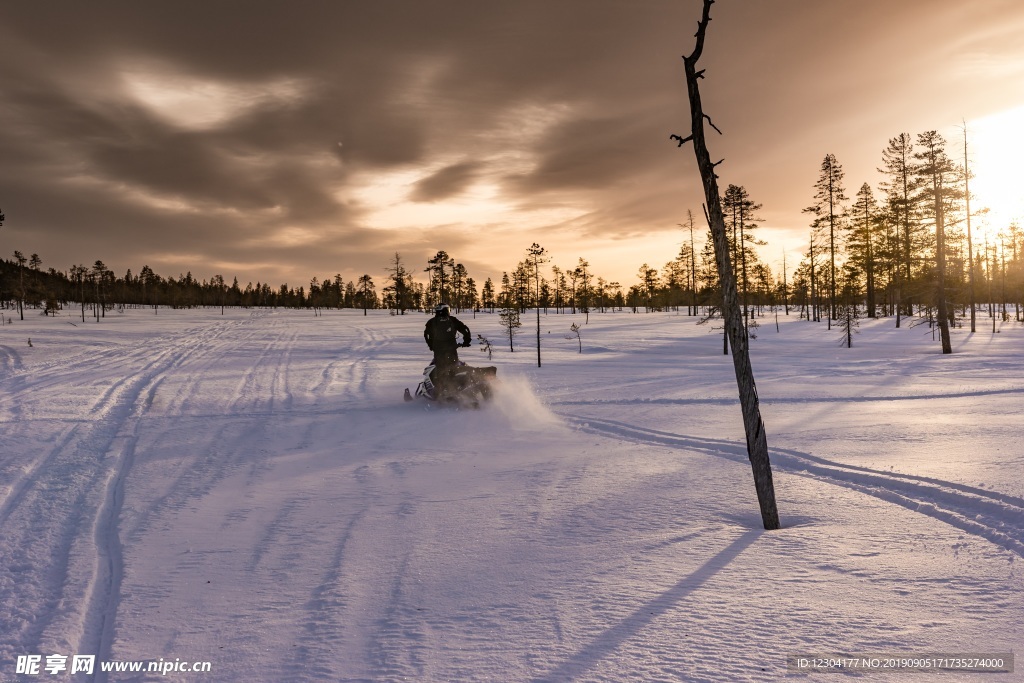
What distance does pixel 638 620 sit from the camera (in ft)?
11.0

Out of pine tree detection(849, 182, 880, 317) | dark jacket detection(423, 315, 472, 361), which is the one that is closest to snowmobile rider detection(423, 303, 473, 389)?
dark jacket detection(423, 315, 472, 361)

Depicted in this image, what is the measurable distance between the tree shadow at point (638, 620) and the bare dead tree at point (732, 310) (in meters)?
0.64

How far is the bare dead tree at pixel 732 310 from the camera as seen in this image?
4.92 metres

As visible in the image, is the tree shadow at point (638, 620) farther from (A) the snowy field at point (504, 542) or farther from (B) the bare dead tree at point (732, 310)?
(B) the bare dead tree at point (732, 310)

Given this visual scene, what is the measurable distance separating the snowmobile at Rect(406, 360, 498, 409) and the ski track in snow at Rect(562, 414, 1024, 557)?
15.6ft

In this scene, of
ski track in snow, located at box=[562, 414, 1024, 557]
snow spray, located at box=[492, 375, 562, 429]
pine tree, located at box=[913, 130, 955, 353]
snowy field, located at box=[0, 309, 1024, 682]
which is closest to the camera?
snowy field, located at box=[0, 309, 1024, 682]

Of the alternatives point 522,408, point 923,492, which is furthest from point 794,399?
point 923,492

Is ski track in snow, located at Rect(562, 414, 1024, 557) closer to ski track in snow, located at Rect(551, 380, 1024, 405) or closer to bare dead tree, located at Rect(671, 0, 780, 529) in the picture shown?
bare dead tree, located at Rect(671, 0, 780, 529)

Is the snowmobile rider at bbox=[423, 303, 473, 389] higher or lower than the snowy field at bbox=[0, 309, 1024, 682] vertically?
higher

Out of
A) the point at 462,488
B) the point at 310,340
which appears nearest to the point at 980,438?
the point at 462,488

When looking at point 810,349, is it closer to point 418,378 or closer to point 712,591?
point 418,378

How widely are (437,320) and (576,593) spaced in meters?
8.87

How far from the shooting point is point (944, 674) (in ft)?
9.06

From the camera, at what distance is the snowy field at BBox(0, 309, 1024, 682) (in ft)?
10.2
